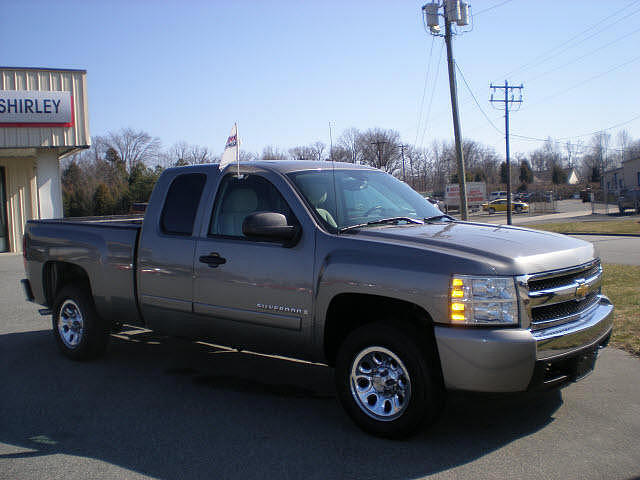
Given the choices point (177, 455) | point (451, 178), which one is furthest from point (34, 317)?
point (451, 178)

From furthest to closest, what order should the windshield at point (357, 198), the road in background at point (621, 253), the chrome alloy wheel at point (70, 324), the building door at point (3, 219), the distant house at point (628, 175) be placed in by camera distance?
the distant house at point (628, 175) → the building door at point (3, 219) → the road in background at point (621, 253) → the chrome alloy wheel at point (70, 324) → the windshield at point (357, 198)

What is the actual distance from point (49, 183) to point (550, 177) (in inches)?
5058

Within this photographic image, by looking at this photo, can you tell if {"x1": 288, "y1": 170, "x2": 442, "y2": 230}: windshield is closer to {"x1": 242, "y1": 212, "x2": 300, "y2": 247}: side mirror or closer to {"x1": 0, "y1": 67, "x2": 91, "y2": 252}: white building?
{"x1": 242, "y1": 212, "x2": 300, "y2": 247}: side mirror

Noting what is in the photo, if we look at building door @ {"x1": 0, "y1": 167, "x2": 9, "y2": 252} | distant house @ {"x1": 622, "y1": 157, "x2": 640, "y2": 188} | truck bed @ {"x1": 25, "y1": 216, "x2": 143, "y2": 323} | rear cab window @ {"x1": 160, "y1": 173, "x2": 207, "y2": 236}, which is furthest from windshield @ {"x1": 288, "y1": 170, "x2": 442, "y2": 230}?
distant house @ {"x1": 622, "y1": 157, "x2": 640, "y2": 188}

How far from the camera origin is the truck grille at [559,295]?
3.99 metres

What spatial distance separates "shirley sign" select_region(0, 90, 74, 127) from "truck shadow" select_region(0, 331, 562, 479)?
1782cm

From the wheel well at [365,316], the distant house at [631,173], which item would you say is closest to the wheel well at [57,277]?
the wheel well at [365,316]

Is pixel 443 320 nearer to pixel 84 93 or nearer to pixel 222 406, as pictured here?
pixel 222 406

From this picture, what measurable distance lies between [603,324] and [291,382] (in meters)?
2.79

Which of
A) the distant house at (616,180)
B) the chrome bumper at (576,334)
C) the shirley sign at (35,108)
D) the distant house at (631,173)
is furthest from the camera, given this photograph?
the distant house at (616,180)

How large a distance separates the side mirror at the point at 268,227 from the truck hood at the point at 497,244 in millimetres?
563

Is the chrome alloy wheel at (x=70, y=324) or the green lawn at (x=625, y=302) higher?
the chrome alloy wheel at (x=70, y=324)

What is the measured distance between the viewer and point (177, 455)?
13.6 ft

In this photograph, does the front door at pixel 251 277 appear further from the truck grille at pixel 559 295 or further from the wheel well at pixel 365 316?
the truck grille at pixel 559 295
